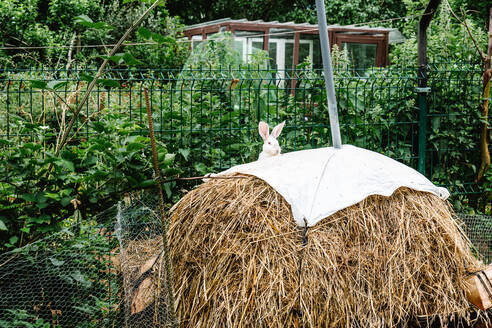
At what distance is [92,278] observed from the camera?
3160 millimetres

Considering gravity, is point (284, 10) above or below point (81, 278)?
above

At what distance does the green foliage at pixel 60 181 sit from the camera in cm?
315

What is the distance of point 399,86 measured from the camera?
5.18m

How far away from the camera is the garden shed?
1145 centimetres

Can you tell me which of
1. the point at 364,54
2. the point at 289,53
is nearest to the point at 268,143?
the point at 289,53

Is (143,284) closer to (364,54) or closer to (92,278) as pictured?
(92,278)

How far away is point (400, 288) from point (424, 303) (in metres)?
0.21

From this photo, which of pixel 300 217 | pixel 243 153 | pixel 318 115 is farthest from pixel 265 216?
pixel 318 115

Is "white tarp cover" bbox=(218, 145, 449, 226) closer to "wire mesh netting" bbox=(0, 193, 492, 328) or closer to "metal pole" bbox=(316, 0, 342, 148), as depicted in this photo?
"metal pole" bbox=(316, 0, 342, 148)

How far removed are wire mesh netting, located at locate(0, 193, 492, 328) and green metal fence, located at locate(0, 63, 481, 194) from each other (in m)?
1.33

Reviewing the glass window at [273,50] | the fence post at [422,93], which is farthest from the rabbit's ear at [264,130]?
the glass window at [273,50]

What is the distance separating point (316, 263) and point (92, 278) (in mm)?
1530

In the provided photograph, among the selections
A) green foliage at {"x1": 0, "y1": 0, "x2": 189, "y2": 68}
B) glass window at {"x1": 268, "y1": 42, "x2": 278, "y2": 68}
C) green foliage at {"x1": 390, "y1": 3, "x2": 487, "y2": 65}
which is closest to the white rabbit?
green foliage at {"x1": 390, "y1": 3, "x2": 487, "y2": 65}

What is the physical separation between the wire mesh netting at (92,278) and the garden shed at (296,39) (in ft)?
27.1
